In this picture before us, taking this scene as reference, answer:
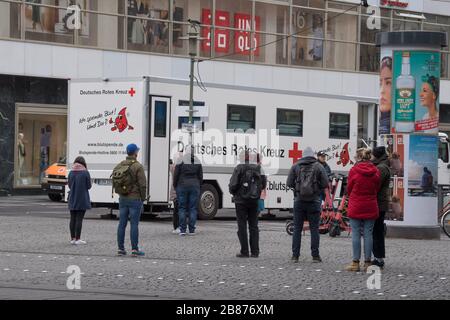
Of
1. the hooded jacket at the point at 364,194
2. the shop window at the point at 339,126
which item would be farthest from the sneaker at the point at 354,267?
the shop window at the point at 339,126

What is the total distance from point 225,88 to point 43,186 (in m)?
10.8

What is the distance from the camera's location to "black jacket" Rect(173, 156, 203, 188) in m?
21.0

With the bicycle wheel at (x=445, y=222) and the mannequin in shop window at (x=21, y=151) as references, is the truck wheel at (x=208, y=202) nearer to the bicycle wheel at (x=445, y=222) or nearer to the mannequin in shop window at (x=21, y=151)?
the bicycle wheel at (x=445, y=222)

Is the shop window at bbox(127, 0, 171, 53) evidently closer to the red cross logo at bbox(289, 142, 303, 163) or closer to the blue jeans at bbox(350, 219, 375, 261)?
the red cross logo at bbox(289, 142, 303, 163)

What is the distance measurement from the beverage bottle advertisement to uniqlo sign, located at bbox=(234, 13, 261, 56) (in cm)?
2213

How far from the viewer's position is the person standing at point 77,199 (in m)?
18.5

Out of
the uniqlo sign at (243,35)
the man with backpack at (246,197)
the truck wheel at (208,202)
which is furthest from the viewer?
the uniqlo sign at (243,35)

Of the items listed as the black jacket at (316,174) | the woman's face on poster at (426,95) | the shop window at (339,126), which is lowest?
the black jacket at (316,174)

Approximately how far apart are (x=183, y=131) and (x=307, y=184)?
31.3 feet

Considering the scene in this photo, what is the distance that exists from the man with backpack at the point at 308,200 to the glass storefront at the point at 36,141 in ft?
74.1

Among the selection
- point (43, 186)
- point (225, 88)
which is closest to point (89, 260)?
point (225, 88)

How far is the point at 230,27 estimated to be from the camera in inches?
1666

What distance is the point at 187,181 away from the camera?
21000mm

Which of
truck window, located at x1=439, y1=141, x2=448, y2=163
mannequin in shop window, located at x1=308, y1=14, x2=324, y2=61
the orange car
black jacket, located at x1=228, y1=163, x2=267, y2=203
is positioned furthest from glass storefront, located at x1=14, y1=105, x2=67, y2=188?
black jacket, located at x1=228, y1=163, x2=267, y2=203
